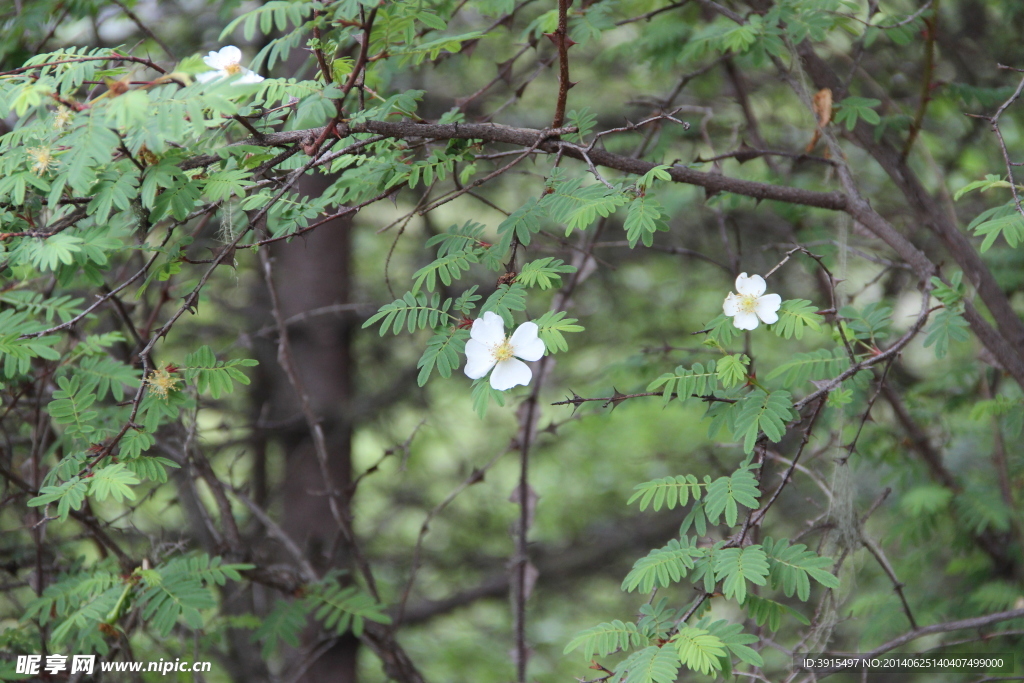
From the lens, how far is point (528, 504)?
2811 mm

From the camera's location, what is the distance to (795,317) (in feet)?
5.79

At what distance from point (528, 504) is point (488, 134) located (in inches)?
60.7

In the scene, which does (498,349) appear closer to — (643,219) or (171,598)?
(643,219)

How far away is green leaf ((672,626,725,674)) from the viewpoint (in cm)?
144

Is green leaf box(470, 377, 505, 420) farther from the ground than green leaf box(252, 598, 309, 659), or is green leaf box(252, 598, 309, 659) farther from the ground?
green leaf box(470, 377, 505, 420)

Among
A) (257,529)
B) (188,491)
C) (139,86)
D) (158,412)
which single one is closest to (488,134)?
(139,86)

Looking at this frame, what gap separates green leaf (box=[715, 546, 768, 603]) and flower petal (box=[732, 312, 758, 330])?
0.49m

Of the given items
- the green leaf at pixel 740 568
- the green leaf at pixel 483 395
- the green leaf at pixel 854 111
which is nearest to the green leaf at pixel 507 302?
the green leaf at pixel 483 395

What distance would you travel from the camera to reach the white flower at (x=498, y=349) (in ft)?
4.73

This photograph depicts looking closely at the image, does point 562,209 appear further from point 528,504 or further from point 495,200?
point 495,200

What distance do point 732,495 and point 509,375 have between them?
21.4 inches

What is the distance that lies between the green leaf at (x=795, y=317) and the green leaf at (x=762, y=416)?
0.17 metres

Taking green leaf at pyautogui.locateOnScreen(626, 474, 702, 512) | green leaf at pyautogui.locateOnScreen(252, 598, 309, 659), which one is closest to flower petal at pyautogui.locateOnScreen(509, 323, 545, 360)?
green leaf at pyautogui.locateOnScreen(626, 474, 702, 512)

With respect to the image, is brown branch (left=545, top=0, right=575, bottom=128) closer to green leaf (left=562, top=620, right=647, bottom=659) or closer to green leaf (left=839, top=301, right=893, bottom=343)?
green leaf (left=839, top=301, right=893, bottom=343)
